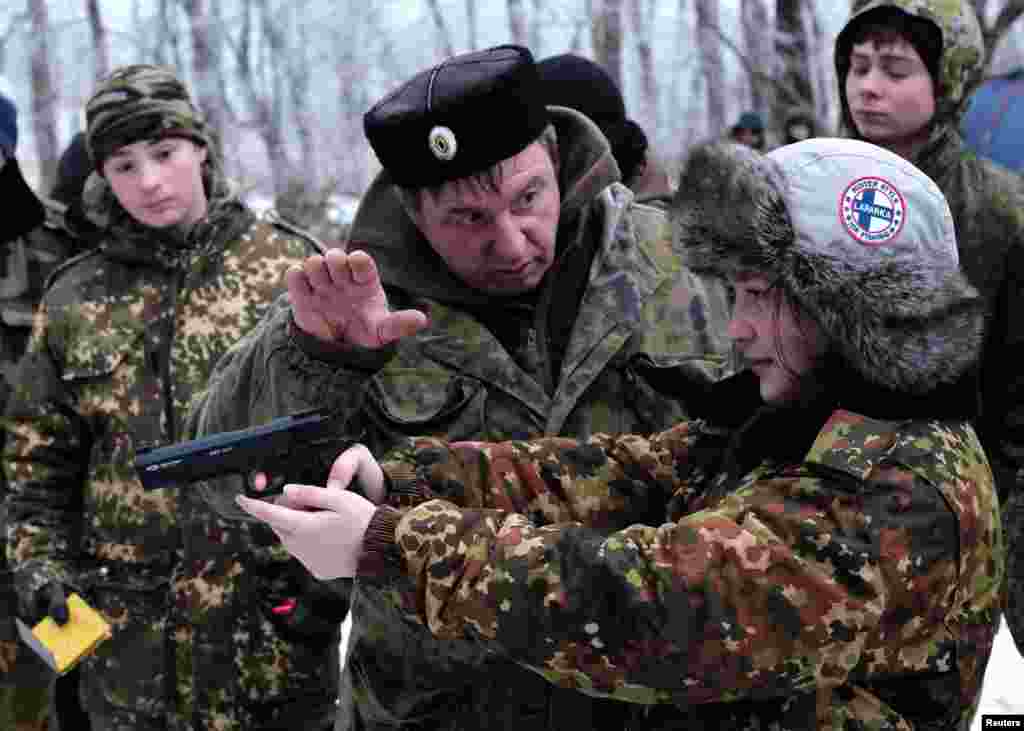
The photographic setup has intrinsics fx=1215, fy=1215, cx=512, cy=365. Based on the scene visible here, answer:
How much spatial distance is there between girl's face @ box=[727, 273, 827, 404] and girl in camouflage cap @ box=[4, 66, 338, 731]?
1724 millimetres

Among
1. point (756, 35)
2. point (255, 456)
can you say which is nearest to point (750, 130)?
point (756, 35)

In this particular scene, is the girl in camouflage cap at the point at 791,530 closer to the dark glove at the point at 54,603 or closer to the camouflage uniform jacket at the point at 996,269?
the camouflage uniform jacket at the point at 996,269

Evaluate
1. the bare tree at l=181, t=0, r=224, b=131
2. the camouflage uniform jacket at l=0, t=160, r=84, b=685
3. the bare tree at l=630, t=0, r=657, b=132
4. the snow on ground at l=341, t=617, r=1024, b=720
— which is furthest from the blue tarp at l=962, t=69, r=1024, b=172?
the bare tree at l=181, t=0, r=224, b=131

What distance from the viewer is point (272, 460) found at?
161 cm

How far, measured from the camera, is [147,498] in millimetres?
3225

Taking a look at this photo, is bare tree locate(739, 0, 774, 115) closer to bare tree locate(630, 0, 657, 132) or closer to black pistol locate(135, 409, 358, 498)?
bare tree locate(630, 0, 657, 132)

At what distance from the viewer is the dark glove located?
3.00m

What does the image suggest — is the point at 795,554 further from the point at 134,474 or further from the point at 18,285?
the point at 18,285

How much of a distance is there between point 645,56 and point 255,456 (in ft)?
74.4

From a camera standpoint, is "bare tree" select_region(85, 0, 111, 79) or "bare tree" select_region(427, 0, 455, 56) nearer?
"bare tree" select_region(85, 0, 111, 79)

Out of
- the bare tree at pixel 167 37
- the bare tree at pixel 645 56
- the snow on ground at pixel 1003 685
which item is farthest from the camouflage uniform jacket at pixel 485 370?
the bare tree at pixel 167 37

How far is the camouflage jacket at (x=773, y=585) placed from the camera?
4.59 feet

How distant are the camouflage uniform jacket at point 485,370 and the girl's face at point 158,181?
130 cm

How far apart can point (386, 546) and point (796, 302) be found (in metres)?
0.62
